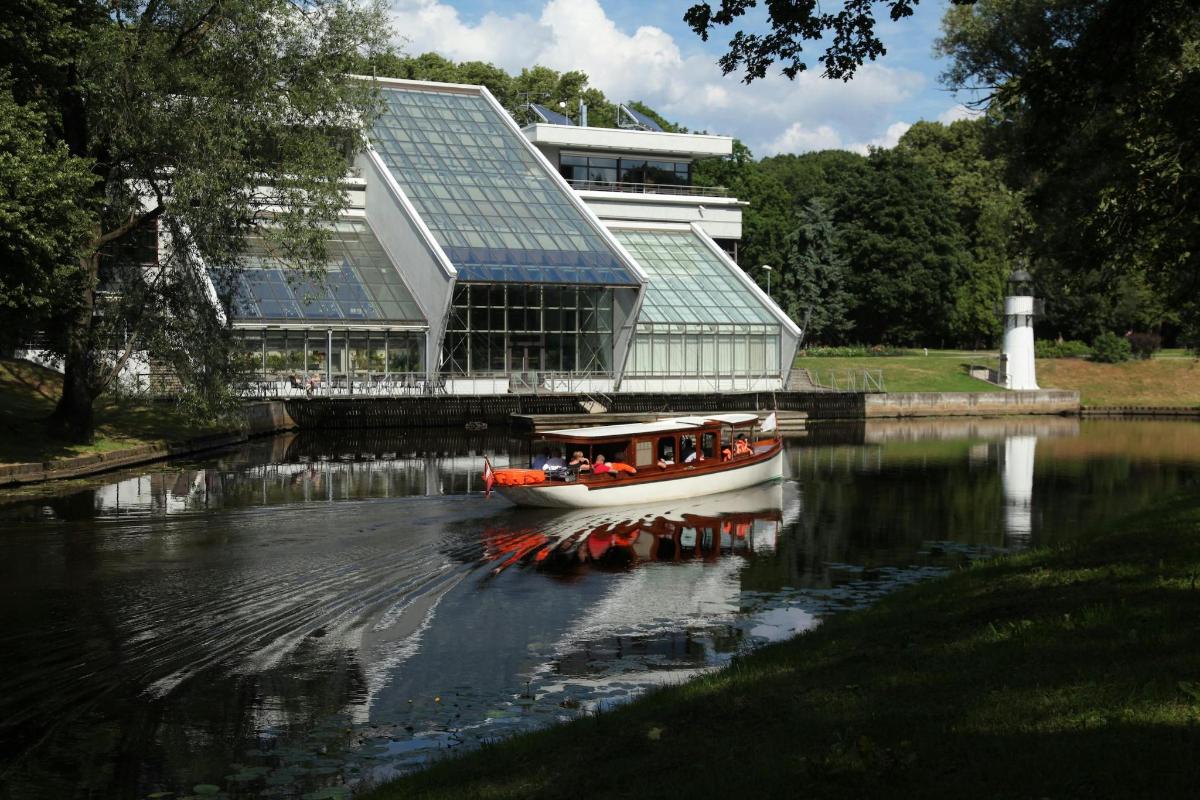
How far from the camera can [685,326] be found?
6756cm

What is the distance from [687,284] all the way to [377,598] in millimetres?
53323

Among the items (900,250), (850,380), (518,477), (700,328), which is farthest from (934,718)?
(900,250)

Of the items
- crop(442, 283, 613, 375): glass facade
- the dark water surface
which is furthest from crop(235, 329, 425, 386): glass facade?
the dark water surface

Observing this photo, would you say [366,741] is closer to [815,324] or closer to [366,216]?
[366,216]

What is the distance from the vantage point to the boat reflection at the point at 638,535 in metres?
24.5

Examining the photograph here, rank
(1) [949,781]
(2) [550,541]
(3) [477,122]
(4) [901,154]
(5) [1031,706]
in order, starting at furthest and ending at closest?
(4) [901,154], (3) [477,122], (2) [550,541], (5) [1031,706], (1) [949,781]

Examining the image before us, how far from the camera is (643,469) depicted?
32.5 m

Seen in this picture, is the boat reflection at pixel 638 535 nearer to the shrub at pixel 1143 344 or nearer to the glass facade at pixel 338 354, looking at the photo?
the glass facade at pixel 338 354

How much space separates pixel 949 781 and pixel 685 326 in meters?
59.9

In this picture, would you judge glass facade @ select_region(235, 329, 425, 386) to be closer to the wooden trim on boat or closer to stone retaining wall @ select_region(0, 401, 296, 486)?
stone retaining wall @ select_region(0, 401, 296, 486)

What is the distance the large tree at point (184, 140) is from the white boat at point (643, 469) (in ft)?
36.6

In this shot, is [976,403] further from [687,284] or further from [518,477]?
[518,477]

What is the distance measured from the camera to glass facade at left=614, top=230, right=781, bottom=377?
67500mm

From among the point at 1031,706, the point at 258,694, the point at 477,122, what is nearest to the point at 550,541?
the point at 258,694
